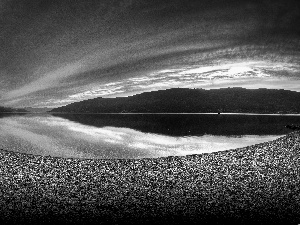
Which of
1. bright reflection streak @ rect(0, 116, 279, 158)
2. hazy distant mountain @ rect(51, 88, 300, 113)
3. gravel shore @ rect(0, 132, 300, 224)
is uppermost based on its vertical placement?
hazy distant mountain @ rect(51, 88, 300, 113)

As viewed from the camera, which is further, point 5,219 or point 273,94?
point 5,219

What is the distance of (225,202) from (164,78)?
0.86ft

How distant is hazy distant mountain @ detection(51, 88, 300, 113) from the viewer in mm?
315

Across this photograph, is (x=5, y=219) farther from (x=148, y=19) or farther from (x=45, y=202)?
(x=148, y=19)

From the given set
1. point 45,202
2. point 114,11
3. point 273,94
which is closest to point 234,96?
point 273,94

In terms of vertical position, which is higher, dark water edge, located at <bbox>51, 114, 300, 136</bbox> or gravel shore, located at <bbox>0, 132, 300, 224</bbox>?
dark water edge, located at <bbox>51, 114, 300, 136</bbox>

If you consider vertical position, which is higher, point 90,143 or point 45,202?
point 90,143

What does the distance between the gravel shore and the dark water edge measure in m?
0.06

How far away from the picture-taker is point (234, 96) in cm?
32

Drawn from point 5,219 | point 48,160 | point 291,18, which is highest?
point 291,18

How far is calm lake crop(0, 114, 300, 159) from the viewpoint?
33 centimetres

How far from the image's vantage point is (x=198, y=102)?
1.06 feet

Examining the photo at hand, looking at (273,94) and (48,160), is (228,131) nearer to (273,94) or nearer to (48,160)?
(273,94)

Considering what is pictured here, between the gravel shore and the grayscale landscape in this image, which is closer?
the grayscale landscape
